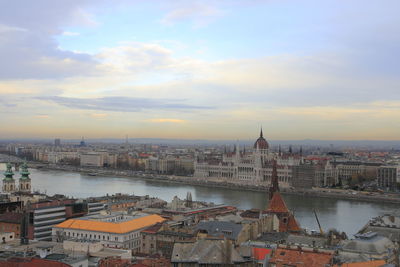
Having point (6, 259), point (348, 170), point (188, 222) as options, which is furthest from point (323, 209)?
point (348, 170)

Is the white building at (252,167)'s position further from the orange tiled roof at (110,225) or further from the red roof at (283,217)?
the orange tiled roof at (110,225)

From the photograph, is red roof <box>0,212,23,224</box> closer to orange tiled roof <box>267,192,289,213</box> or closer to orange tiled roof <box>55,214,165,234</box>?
orange tiled roof <box>55,214,165,234</box>

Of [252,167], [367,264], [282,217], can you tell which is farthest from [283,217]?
[252,167]

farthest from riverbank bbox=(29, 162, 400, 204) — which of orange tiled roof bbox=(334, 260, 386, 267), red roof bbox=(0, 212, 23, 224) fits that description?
orange tiled roof bbox=(334, 260, 386, 267)

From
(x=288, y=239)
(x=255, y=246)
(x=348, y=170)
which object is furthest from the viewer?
(x=348, y=170)

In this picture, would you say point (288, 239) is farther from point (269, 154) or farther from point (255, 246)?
point (269, 154)

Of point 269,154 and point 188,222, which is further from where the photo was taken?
point 269,154
